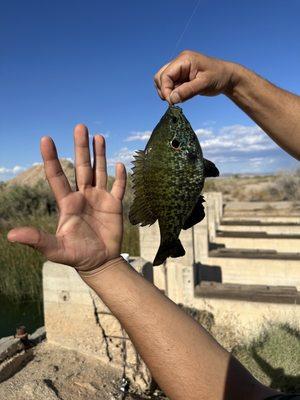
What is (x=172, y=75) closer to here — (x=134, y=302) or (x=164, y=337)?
(x=134, y=302)

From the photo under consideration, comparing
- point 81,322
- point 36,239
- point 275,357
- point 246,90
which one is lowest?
point 275,357

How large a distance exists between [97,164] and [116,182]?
13 centimetres

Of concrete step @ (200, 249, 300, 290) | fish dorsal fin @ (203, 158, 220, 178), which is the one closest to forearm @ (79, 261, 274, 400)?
fish dorsal fin @ (203, 158, 220, 178)

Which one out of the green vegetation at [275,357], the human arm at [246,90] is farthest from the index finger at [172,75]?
the green vegetation at [275,357]

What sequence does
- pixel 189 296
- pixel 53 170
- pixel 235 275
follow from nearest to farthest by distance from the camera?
pixel 53 170 → pixel 189 296 → pixel 235 275

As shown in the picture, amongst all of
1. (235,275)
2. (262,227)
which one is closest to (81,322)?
(235,275)

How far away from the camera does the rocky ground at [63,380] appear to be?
4598mm

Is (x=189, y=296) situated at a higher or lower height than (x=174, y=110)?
lower

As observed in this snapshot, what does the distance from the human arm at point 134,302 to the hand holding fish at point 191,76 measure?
43 cm

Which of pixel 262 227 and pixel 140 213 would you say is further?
pixel 262 227

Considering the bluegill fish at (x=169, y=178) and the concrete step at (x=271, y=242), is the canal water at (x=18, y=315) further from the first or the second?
the bluegill fish at (x=169, y=178)

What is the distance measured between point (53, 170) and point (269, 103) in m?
1.12

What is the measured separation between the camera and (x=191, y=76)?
1842 mm

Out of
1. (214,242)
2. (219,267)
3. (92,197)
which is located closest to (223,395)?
(92,197)
